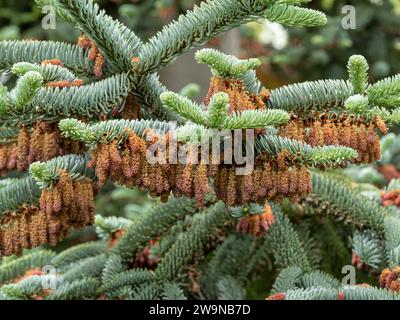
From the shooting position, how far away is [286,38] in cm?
577

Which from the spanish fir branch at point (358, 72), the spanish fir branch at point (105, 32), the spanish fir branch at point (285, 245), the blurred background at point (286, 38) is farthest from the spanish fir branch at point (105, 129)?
the blurred background at point (286, 38)

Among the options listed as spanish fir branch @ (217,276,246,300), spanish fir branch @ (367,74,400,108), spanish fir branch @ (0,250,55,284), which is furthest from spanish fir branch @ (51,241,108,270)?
spanish fir branch @ (367,74,400,108)

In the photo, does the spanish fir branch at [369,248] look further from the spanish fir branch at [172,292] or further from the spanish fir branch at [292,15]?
the spanish fir branch at [292,15]

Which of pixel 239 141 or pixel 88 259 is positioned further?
pixel 88 259

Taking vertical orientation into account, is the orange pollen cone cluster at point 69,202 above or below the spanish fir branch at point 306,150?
below

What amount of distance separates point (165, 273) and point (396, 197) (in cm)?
75

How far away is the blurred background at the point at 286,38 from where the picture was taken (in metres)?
4.69

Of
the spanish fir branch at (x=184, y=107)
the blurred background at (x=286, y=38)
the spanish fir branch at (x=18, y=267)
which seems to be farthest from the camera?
the blurred background at (x=286, y=38)

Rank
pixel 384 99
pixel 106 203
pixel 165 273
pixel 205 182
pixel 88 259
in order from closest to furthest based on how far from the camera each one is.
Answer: pixel 205 182
pixel 384 99
pixel 165 273
pixel 88 259
pixel 106 203

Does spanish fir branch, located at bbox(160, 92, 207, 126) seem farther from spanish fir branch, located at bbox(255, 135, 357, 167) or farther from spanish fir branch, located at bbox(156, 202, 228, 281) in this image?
spanish fir branch, located at bbox(156, 202, 228, 281)

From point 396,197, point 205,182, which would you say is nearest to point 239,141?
point 205,182
